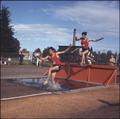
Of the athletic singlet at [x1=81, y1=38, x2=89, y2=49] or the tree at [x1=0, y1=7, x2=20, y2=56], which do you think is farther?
the tree at [x1=0, y1=7, x2=20, y2=56]

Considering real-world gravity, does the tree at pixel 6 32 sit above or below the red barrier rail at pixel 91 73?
above

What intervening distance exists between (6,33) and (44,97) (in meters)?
37.0

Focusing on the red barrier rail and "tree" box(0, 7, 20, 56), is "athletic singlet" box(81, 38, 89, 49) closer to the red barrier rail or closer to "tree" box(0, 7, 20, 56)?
the red barrier rail

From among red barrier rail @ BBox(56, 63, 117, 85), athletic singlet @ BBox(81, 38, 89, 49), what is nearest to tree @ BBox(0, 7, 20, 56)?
red barrier rail @ BBox(56, 63, 117, 85)

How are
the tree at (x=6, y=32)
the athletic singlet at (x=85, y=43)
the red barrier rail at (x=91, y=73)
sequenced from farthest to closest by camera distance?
the tree at (x=6, y=32)
the athletic singlet at (x=85, y=43)
the red barrier rail at (x=91, y=73)

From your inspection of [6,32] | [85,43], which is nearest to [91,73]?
[85,43]

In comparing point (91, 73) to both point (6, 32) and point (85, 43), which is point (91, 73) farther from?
point (6, 32)

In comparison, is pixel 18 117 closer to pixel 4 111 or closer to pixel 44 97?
pixel 4 111

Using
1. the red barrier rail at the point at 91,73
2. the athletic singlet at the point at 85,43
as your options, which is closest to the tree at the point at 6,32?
the red barrier rail at the point at 91,73

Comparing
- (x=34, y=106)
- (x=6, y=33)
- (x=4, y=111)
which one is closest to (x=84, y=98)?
(x=34, y=106)

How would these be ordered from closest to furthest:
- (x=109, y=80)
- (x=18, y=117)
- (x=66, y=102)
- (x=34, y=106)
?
1. (x=18, y=117)
2. (x=34, y=106)
3. (x=66, y=102)
4. (x=109, y=80)

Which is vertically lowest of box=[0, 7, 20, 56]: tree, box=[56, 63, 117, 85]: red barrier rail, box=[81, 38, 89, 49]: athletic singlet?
box=[56, 63, 117, 85]: red barrier rail

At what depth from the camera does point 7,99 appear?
12.5 meters

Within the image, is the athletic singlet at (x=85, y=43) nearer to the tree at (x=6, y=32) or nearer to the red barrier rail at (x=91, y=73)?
the red barrier rail at (x=91, y=73)
